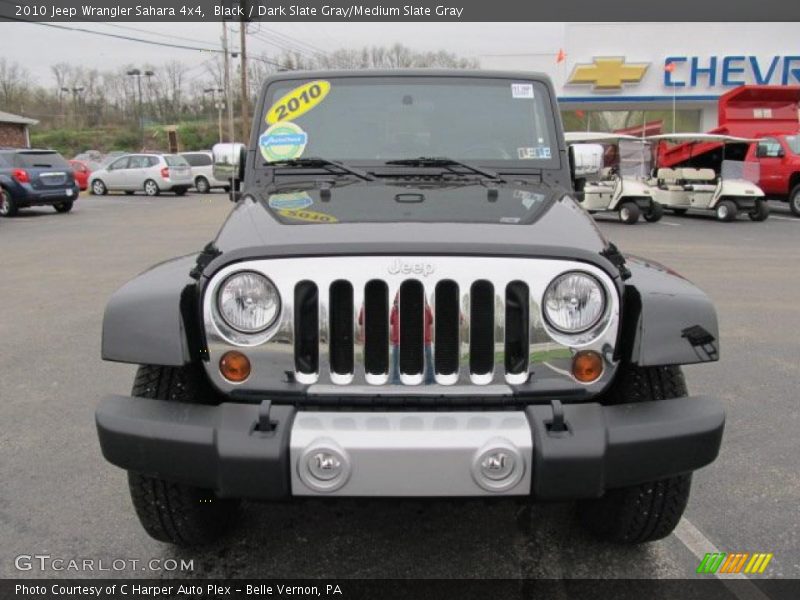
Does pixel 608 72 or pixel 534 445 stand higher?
pixel 608 72

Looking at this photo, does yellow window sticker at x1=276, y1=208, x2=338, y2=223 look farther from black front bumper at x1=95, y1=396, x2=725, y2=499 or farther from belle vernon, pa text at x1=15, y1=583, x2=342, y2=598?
belle vernon, pa text at x1=15, y1=583, x2=342, y2=598

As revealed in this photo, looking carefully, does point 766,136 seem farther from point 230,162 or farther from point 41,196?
point 41,196

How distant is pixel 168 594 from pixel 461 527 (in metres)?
1.17

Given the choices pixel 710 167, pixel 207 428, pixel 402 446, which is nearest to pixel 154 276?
pixel 207 428

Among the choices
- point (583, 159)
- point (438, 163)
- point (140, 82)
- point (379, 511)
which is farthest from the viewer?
point (140, 82)

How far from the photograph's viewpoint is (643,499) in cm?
254

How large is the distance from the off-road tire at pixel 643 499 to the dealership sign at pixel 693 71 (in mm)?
24835

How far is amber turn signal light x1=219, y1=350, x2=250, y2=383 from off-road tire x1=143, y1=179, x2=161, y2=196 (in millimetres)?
24954

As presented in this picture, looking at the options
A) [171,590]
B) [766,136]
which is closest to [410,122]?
[171,590]

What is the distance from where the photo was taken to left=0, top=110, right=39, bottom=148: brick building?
4059 cm

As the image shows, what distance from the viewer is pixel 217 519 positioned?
2.74 metres

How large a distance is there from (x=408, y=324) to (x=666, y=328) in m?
0.82

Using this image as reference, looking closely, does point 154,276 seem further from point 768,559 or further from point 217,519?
point 768,559

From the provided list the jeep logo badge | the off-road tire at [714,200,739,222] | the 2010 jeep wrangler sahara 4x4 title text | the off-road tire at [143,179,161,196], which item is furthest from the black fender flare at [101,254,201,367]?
the off-road tire at [143,179,161,196]
